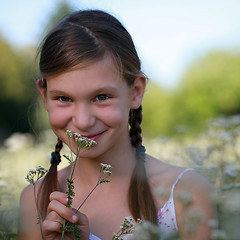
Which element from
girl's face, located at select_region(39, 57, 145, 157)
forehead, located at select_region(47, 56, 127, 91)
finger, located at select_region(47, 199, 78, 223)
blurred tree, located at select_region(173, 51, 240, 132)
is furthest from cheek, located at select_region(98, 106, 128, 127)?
blurred tree, located at select_region(173, 51, 240, 132)

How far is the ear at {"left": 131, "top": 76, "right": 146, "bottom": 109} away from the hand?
722 mm

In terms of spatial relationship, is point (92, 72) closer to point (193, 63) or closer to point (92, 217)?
point (92, 217)

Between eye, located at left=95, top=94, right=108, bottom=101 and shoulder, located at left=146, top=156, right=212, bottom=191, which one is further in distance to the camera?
shoulder, located at left=146, top=156, right=212, bottom=191

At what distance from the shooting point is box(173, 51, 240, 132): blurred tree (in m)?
14.8

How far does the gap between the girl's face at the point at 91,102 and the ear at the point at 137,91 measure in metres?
0.14

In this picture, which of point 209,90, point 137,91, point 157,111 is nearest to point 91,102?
point 137,91

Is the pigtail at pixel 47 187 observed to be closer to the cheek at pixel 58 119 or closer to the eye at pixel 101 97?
the cheek at pixel 58 119

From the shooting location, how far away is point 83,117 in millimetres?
1893

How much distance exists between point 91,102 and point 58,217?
1.79 feet

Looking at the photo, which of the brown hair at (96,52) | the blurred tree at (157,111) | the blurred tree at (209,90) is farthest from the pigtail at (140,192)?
the blurred tree at (157,111)

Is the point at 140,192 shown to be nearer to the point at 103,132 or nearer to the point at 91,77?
the point at 103,132

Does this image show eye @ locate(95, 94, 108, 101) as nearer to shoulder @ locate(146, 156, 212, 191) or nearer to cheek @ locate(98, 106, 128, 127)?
cheek @ locate(98, 106, 128, 127)

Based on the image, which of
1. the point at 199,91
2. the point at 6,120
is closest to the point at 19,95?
the point at 6,120

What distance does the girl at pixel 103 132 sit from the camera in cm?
195
